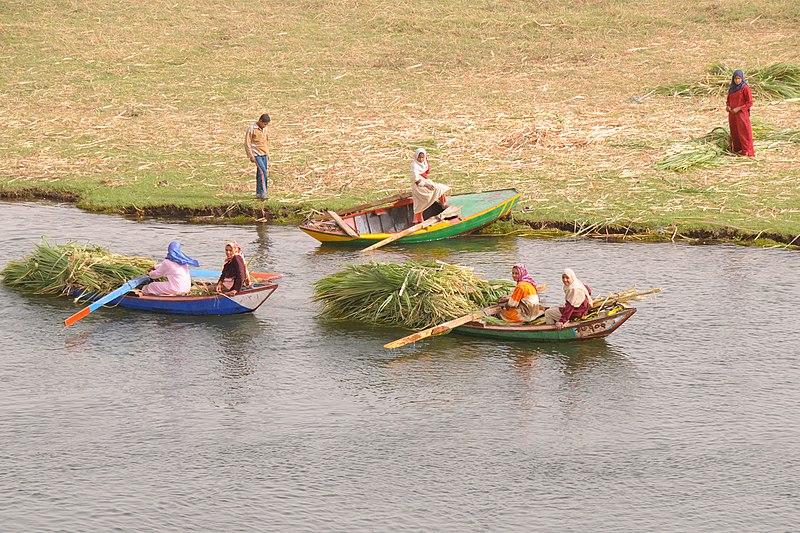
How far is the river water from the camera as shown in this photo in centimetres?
1377

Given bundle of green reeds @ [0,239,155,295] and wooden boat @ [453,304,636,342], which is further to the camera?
bundle of green reeds @ [0,239,155,295]

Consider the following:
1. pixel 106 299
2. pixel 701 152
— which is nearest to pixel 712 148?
pixel 701 152

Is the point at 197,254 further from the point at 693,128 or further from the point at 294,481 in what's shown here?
the point at 693,128

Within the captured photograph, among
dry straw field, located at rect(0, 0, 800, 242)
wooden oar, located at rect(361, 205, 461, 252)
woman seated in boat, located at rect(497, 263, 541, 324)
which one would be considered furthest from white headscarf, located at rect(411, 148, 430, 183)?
woman seated in boat, located at rect(497, 263, 541, 324)

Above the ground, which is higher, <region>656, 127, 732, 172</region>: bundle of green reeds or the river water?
<region>656, 127, 732, 172</region>: bundle of green reeds

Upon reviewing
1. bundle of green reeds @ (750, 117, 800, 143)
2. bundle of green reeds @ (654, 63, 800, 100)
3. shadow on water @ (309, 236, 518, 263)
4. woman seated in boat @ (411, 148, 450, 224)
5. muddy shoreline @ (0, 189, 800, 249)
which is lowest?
shadow on water @ (309, 236, 518, 263)

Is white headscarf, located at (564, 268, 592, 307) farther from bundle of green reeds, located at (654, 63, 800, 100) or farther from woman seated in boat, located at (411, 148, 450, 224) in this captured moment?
bundle of green reeds, located at (654, 63, 800, 100)

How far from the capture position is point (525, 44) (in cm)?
4778

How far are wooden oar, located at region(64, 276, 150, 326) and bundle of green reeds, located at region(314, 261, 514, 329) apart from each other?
325 centimetres

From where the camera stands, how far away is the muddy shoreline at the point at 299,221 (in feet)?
83.3

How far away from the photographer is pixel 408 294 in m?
20.4

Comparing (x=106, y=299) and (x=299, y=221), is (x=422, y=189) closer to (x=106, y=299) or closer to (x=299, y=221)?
(x=299, y=221)

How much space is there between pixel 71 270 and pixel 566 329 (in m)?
9.42

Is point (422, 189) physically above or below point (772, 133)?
below
